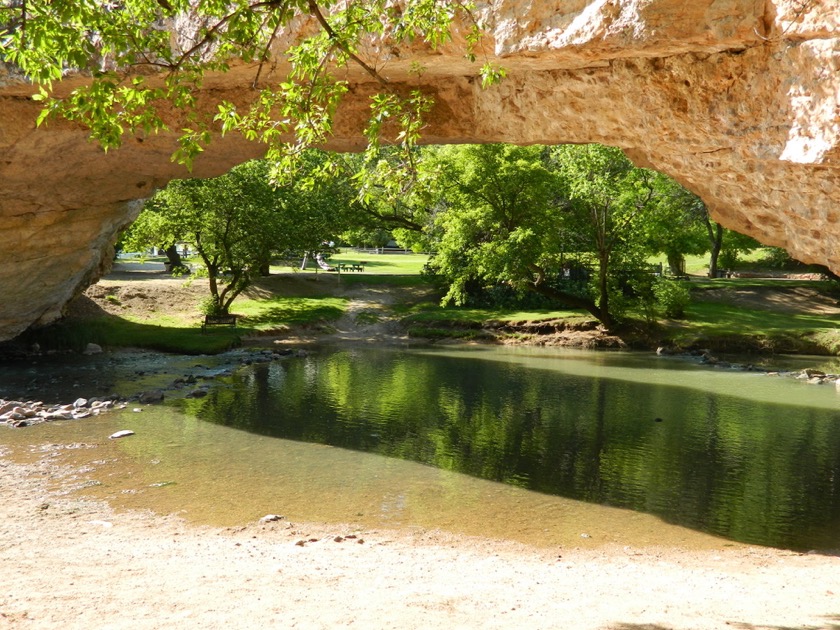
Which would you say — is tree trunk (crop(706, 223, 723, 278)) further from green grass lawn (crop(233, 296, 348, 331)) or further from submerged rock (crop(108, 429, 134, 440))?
submerged rock (crop(108, 429, 134, 440))

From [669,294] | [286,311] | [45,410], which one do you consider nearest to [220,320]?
[286,311]

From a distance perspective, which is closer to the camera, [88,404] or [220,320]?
[88,404]

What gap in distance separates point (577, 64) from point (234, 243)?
67.1 feet

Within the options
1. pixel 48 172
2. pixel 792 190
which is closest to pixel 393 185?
pixel 792 190

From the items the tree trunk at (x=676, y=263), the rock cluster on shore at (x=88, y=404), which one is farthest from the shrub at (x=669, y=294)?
the rock cluster on shore at (x=88, y=404)

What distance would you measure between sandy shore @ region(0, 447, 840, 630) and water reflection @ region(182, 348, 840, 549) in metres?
1.56

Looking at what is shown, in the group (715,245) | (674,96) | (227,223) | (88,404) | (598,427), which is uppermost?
(674,96)

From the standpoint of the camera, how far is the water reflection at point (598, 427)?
1071 centimetres

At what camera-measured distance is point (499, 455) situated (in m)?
12.9

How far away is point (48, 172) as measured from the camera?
53.8 ft

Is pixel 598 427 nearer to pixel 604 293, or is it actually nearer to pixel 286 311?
pixel 604 293

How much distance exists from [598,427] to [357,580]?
8.79m

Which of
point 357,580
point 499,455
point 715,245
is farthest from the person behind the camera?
point 715,245

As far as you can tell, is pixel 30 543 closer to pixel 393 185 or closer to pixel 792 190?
pixel 393 185
